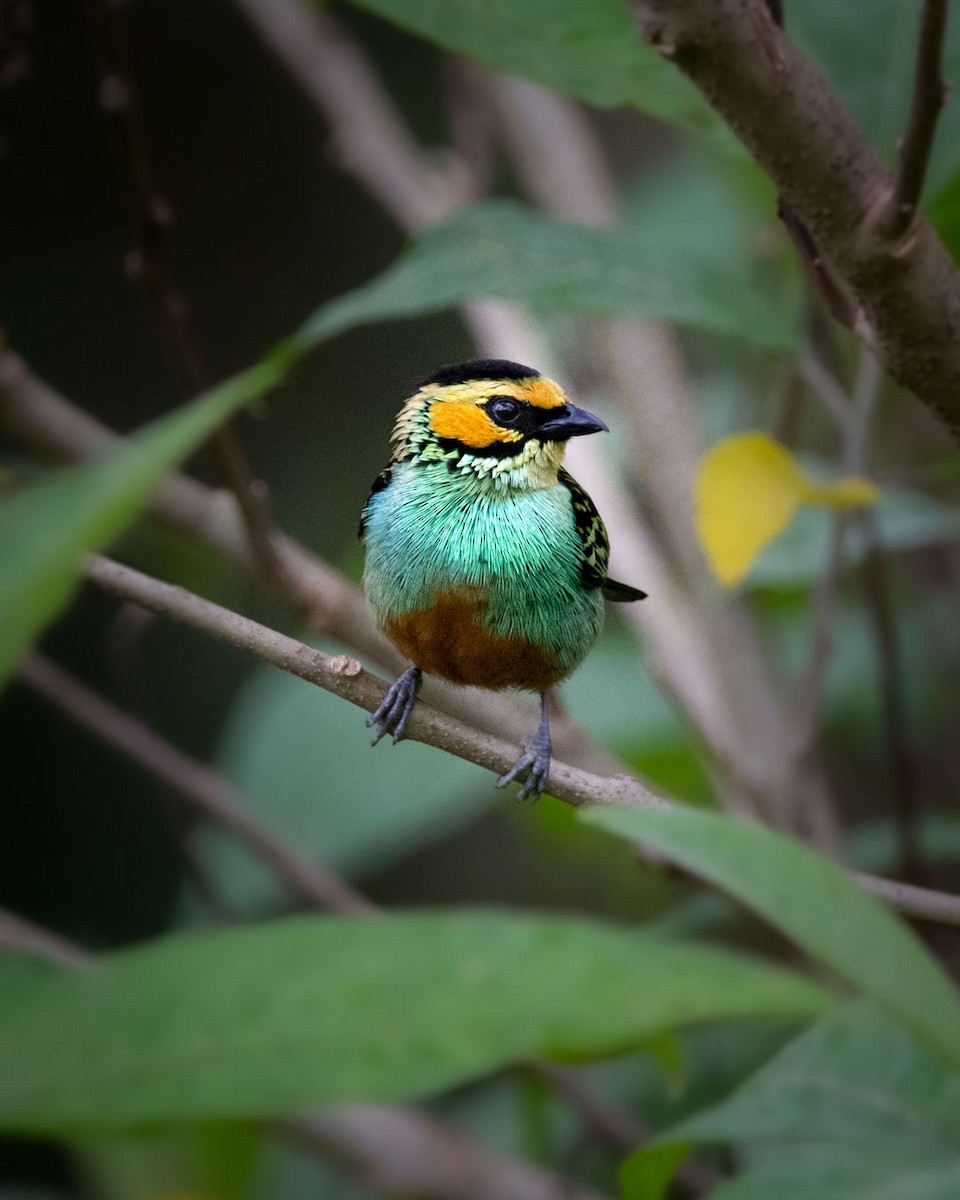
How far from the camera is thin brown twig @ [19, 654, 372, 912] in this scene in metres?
2.16

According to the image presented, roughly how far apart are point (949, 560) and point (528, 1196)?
1.72m

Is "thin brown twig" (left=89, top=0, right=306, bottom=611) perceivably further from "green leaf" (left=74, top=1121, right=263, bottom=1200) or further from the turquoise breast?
"green leaf" (left=74, top=1121, right=263, bottom=1200)

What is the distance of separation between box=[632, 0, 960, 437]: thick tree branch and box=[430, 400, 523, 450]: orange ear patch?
735mm

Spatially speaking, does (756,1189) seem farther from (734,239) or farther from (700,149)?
(700,149)

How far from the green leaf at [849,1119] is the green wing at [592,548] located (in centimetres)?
78

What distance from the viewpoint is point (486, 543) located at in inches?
71.0

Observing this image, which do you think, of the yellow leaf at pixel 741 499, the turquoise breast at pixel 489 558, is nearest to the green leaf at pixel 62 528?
the yellow leaf at pixel 741 499

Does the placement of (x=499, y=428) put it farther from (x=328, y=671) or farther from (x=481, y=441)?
(x=328, y=671)

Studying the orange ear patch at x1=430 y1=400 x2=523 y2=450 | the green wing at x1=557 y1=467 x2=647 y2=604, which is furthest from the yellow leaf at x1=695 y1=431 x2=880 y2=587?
the orange ear patch at x1=430 y1=400 x2=523 y2=450

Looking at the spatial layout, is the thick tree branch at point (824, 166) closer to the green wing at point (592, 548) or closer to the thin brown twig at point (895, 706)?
the green wing at point (592, 548)

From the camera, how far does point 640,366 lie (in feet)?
9.23

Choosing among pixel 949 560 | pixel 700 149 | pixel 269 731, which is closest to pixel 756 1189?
pixel 269 731

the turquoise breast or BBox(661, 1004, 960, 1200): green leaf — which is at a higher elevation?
the turquoise breast

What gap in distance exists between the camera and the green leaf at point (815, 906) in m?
0.59
